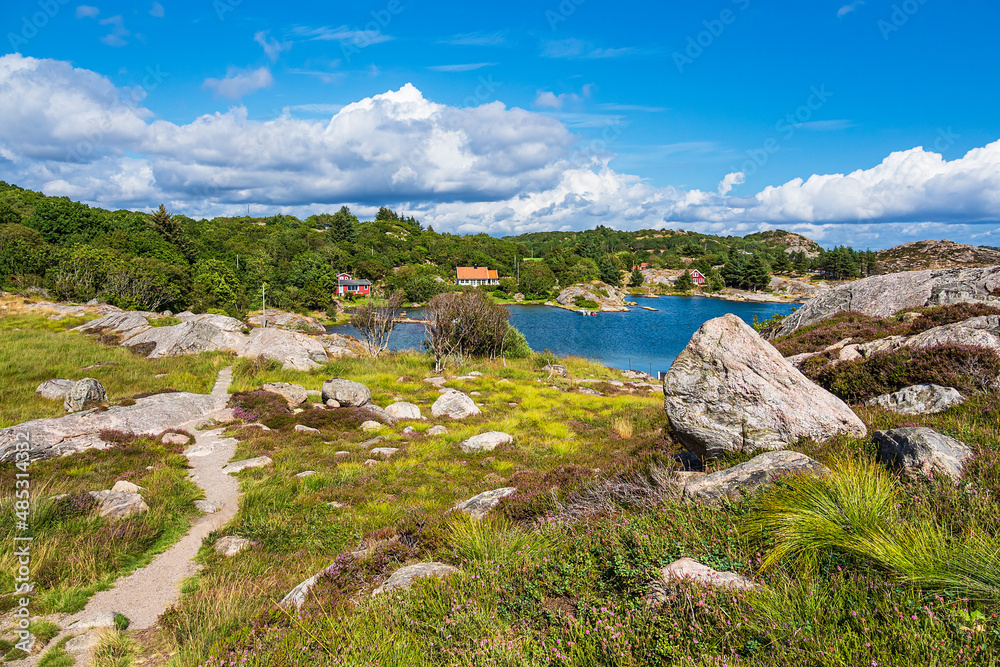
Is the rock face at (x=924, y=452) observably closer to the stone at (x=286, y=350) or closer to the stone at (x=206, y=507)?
the stone at (x=206, y=507)

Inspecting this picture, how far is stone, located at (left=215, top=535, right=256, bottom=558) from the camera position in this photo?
26.2 feet

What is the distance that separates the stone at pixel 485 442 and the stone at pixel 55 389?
16.7 meters

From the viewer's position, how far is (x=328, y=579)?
6016 millimetres

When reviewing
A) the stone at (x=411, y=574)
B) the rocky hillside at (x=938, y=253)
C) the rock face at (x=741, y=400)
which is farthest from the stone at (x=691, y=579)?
the rocky hillside at (x=938, y=253)

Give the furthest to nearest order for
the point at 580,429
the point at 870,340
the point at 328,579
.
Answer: the point at 580,429 < the point at 870,340 < the point at 328,579

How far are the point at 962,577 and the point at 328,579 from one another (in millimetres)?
6583

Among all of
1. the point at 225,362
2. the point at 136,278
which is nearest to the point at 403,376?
the point at 225,362

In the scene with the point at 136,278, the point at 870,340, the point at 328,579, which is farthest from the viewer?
the point at 136,278

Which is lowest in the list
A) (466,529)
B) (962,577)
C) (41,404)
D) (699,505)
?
(41,404)

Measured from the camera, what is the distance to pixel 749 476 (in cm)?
589

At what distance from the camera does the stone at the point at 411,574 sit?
17.8 feet

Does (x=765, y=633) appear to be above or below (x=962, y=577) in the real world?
below

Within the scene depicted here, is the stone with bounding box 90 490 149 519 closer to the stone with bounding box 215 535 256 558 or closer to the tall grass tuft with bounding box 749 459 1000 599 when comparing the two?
the stone with bounding box 215 535 256 558

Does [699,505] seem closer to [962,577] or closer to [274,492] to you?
[962,577]
